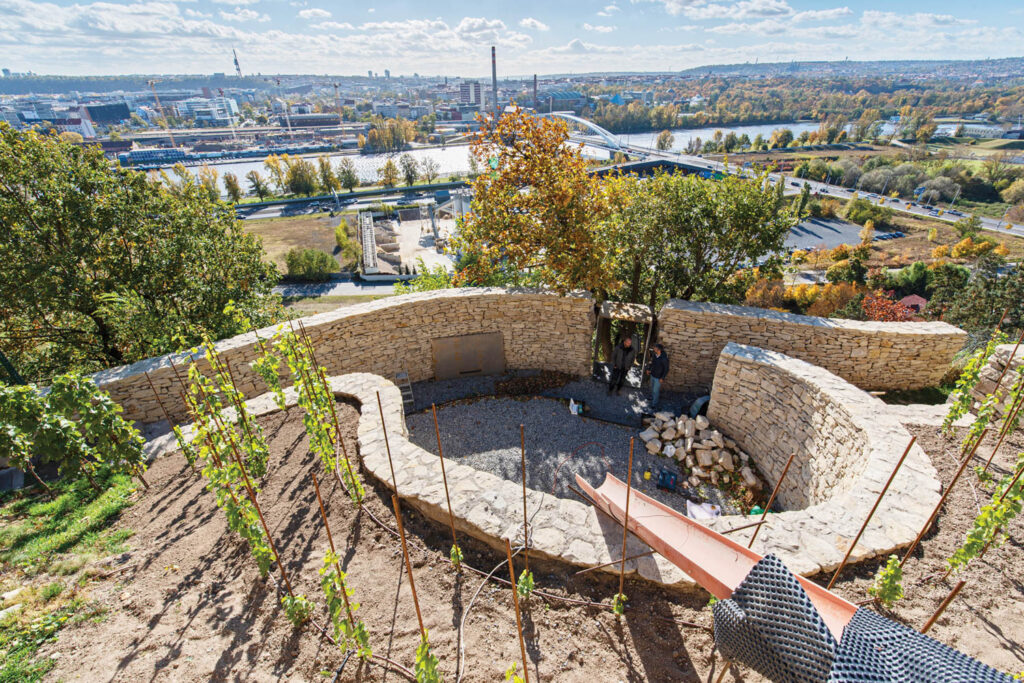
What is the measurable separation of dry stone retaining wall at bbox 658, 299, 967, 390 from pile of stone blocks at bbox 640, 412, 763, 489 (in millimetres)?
1808

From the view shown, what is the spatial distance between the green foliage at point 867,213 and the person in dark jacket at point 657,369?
65119 millimetres

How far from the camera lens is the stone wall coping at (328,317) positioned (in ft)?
24.2

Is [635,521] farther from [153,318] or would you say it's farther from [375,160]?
[375,160]

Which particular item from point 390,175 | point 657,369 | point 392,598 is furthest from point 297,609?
point 390,175

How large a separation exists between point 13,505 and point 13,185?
655cm

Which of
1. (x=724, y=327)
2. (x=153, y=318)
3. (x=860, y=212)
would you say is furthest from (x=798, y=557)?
(x=860, y=212)

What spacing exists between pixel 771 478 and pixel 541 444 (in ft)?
13.1

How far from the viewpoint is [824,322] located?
8.45m

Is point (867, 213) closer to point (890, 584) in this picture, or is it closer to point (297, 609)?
point (890, 584)

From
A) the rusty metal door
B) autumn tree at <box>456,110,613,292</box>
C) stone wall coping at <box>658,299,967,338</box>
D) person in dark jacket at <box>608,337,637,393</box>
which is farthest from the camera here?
the rusty metal door

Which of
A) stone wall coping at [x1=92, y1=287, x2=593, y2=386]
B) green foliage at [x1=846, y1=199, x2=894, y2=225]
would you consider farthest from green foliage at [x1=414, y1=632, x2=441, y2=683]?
green foliage at [x1=846, y1=199, x2=894, y2=225]

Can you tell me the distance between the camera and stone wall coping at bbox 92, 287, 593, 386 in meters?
7.38

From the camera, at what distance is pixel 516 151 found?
10.3 m

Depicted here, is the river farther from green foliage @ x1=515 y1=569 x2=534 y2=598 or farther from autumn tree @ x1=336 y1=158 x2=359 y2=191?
green foliage @ x1=515 y1=569 x2=534 y2=598
